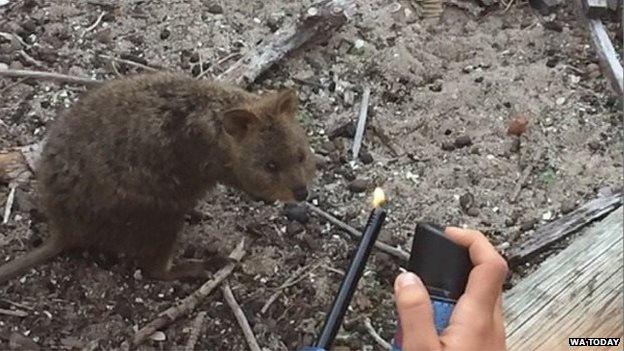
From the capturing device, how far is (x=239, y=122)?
468 centimetres

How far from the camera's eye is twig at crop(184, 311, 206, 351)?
14.9 feet

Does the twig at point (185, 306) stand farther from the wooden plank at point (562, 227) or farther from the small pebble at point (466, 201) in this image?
the wooden plank at point (562, 227)

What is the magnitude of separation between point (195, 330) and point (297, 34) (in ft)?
6.10

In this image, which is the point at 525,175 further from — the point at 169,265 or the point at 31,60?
the point at 31,60

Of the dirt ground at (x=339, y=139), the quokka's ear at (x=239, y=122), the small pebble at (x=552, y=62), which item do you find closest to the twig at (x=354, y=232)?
the dirt ground at (x=339, y=139)

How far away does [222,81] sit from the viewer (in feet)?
17.7

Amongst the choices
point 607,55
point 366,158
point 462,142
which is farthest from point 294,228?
point 607,55

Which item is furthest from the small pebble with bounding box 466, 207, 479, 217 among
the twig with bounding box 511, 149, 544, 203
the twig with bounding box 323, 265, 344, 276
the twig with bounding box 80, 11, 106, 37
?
the twig with bounding box 80, 11, 106, 37

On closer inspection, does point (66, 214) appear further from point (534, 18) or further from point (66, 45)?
point (534, 18)

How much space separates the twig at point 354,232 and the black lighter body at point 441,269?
221cm

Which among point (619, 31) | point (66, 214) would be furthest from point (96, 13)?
point (619, 31)

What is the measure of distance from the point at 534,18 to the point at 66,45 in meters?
2.58

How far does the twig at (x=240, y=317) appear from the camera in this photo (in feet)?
14.8

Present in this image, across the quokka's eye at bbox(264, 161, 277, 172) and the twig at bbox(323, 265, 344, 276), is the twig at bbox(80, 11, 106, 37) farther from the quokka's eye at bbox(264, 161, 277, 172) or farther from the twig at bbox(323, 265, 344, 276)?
the twig at bbox(323, 265, 344, 276)
